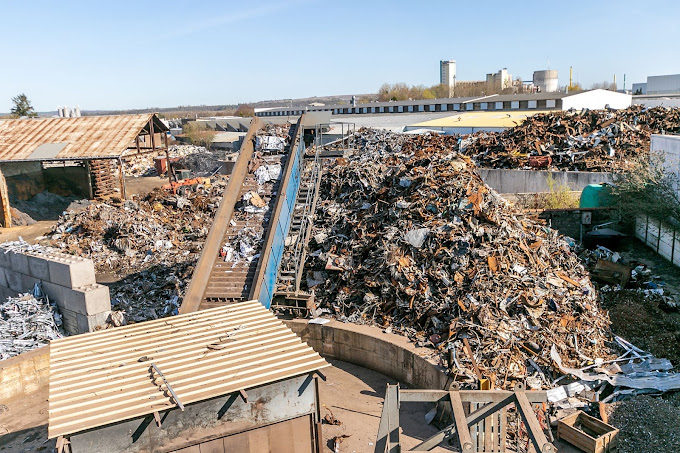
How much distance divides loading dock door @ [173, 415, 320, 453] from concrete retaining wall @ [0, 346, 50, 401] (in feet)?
Answer: 18.9

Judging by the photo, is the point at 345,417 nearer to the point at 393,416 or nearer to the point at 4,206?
the point at 393,416

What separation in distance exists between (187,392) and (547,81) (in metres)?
72.8

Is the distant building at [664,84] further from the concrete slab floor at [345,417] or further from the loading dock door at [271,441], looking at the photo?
the loading dock door at [271,441]

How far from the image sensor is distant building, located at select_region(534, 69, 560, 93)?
6764 cm

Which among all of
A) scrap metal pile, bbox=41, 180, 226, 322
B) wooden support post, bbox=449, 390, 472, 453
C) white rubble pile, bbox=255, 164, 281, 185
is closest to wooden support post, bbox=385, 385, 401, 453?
wooden support post, bbox=449, 390, 472, 453

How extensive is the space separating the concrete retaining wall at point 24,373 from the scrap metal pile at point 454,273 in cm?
615

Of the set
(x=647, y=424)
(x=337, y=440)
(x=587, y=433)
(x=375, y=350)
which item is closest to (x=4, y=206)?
(x=375, y=350)

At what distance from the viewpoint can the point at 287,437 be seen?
21.5 ft

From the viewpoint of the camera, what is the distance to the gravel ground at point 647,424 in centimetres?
791

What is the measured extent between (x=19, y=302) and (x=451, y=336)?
32.0 feet

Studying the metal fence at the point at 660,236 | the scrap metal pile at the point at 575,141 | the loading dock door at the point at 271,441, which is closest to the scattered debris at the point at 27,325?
the loading dock door at the point at 271,441

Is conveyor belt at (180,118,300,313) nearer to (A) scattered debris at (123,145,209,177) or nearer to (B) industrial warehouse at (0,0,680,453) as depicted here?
(B) industrial warehouse at (0,0,680,453)

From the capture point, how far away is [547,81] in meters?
68.6

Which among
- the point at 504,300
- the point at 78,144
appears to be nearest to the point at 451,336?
the point at 504,300
